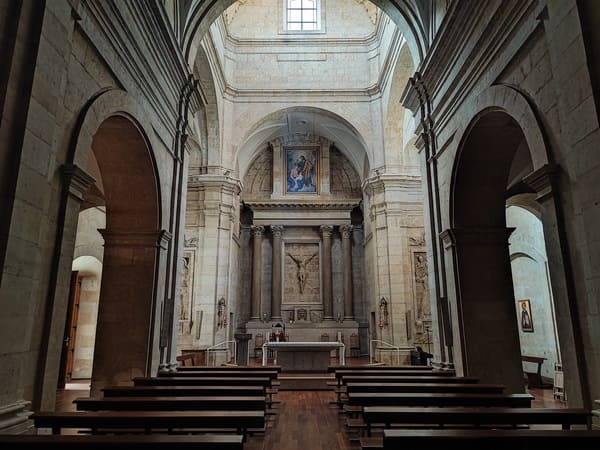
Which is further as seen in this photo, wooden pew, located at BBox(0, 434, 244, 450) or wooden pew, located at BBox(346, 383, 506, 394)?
wooden pew, located at BBox(346, 383, 506, 394)

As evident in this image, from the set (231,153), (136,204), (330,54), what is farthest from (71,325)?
(330,54)

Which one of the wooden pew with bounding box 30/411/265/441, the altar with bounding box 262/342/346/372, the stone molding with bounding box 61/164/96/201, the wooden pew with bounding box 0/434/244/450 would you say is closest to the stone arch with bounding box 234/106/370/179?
the altar with bounding box 262/342/346/372

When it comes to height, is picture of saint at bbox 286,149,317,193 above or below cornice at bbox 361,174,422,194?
above

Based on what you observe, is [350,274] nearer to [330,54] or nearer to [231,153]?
[231,153]

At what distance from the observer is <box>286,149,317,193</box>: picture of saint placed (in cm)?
1942

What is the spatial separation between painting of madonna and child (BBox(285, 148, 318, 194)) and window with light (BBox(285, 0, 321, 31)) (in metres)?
5.02

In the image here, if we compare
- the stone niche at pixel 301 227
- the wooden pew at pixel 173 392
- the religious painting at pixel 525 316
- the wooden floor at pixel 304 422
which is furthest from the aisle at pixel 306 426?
the stone niche at pixel 301 227

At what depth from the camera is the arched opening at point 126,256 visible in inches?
255

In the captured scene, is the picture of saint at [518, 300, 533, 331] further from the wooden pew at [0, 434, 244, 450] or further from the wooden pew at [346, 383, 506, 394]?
the wooden pew at [0, 434, 244, 450]

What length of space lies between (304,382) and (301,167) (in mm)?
11304

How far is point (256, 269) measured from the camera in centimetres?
1841

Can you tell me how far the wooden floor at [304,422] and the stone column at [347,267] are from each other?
30.1 ft

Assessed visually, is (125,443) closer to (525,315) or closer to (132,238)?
(132,238)

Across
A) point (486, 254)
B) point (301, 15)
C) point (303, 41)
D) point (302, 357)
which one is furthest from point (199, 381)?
point (301, 15)
